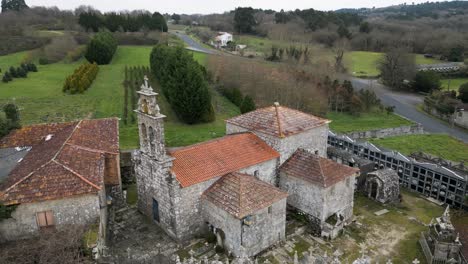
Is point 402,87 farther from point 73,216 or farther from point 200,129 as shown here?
point 73,216

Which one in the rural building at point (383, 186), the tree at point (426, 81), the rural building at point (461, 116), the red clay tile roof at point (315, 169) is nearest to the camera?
the red clay tile roof at point (315, 169)

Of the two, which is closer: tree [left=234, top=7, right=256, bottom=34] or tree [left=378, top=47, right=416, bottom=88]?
tree [left=378, top=47, right=416, bottom=88]

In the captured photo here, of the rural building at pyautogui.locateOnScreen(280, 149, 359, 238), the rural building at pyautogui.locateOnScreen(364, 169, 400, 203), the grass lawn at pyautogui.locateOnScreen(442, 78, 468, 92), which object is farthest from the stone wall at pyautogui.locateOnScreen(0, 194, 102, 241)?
the grass lawn at pyautogui.locateOnScreen(442, 78, 468, 92)

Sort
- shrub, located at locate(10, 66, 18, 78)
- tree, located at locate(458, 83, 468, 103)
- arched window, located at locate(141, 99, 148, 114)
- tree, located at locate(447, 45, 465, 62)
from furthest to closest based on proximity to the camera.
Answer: tree, located at locate(447, 45, 465, 62) < shrub, located at locate(10, 66, 18, 78) < tree, located at locate(458, 83, 468, 103) < arched window, located at locate(141, 99, 148, 114)

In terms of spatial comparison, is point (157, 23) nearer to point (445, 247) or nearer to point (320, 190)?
point (320, 190)

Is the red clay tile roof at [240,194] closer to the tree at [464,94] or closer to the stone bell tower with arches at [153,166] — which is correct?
the stone bell tower with arches at [153,166]

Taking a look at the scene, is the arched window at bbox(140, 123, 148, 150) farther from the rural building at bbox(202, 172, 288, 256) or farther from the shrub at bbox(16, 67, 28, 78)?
the shrub at bbox(16, 67, 28, 78)

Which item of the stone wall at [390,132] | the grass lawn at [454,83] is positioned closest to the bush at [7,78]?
the stone wall at [390,132]

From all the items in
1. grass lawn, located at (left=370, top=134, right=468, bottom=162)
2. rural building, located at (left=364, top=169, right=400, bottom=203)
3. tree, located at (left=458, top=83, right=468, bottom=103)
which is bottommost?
grass lawn, located at (left=370, top=134, right=468, bottom=162)
